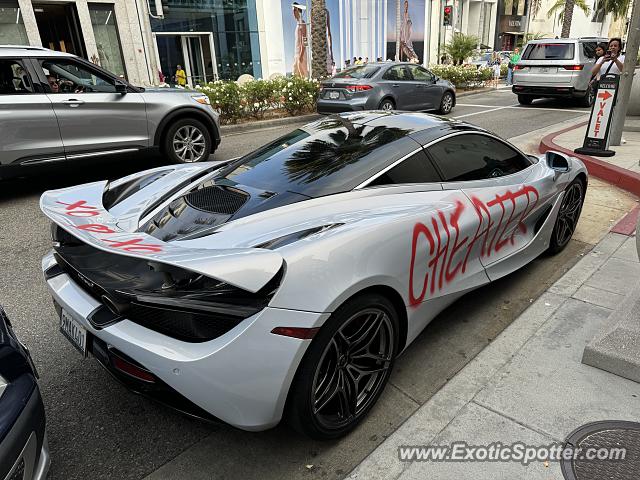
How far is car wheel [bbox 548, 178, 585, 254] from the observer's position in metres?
4.11

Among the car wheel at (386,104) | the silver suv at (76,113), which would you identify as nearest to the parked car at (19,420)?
the silver suv at (76,113)

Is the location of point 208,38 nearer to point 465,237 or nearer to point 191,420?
point 465,237

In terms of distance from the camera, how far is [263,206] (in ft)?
8.30

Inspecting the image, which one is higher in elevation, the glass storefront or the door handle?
the glass storefront

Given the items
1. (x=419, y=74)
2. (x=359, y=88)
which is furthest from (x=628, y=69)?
(x=419, y=74)

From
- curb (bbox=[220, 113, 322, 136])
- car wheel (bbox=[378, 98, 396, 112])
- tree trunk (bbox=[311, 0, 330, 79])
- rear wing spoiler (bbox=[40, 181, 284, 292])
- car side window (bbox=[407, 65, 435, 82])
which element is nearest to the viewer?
rear wing spoiler (bbox=[40, 181, 284, 292])

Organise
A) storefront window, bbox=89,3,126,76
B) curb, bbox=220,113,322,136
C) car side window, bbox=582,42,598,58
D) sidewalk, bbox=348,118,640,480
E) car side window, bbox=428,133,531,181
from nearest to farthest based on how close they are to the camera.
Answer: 1. sidewalk, bbox=348,118,640,480
2. car side window, bbox=428,133,531,181
3. curb, bbox=220,113,322,136
4. car side window, bbox=582,42,598,58
5. storefront window, bbox=89,3,126,76

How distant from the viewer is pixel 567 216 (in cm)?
427

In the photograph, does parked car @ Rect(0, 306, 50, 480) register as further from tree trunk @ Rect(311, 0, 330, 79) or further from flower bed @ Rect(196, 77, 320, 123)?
tree trunk @ Rect(311, 0, 330, 79)

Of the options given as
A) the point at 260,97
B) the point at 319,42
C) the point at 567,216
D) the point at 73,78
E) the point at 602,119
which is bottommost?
the point at 567,216

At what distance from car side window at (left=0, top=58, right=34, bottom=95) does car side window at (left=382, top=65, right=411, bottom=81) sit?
26.9ft

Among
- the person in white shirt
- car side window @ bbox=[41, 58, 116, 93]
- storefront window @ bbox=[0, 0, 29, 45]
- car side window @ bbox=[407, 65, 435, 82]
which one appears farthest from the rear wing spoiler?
A: storefront window @ bbox=[0, 0, 29, 45]

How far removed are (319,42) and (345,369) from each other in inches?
578

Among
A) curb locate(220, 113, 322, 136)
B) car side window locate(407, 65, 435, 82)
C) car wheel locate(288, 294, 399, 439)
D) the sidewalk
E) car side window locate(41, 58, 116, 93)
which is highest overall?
car side window locate(41, 58, 116, 93)
